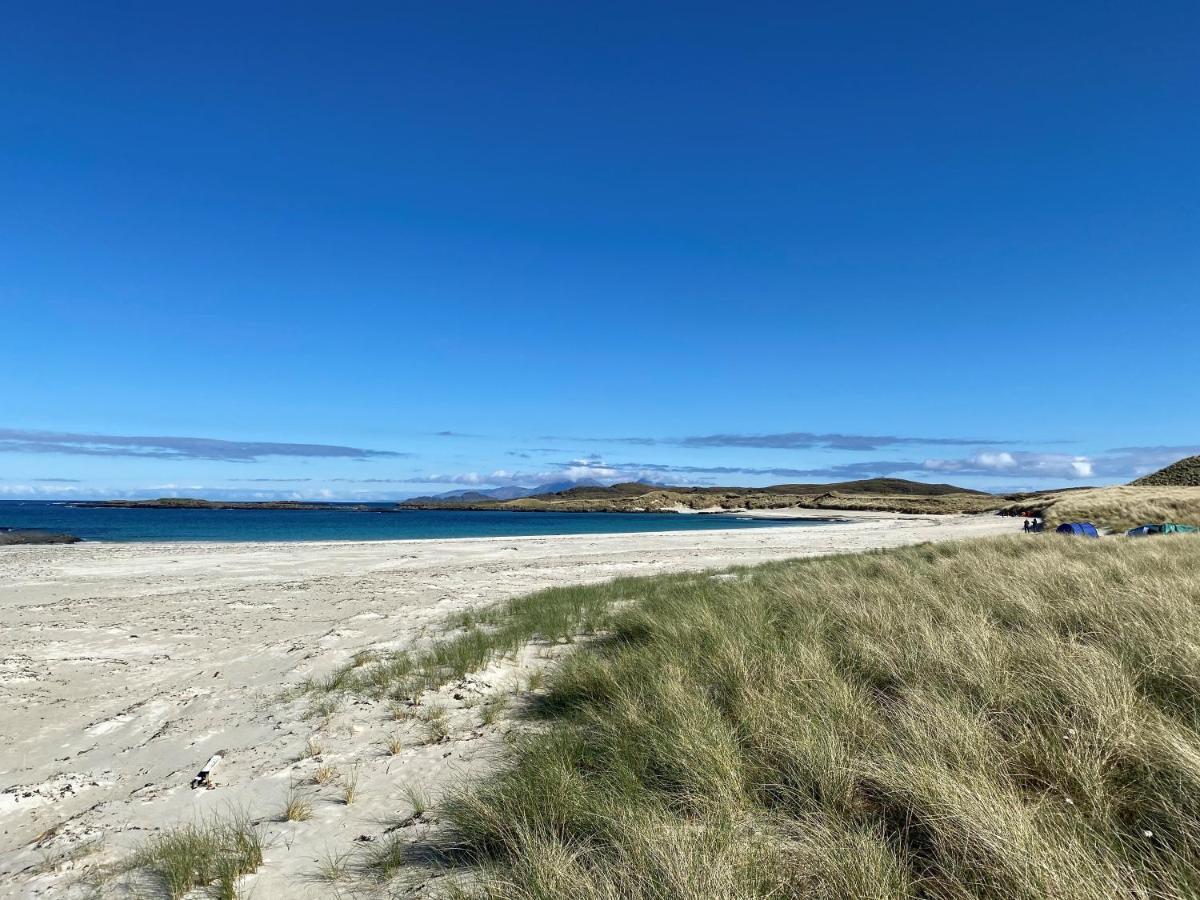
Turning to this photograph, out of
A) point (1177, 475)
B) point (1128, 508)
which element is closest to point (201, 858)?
point (1128, 508)

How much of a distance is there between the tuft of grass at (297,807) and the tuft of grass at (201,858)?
25 cm

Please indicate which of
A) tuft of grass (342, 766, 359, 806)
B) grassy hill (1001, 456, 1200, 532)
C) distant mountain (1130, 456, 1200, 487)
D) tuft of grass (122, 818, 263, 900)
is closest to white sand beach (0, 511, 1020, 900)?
tuft of grass (342, 766, 359, 806)

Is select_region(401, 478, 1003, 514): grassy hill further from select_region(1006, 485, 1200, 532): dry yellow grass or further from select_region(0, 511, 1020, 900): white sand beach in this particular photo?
select_region(0, 511, 1020, 900): white sand beach

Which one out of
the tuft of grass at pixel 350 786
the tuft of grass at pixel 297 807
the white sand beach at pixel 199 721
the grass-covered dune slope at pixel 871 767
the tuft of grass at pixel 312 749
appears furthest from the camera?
the tuft of grass at pixel 312 749

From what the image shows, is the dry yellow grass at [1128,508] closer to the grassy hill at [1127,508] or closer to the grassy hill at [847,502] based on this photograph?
the grassy hill at [1127,508]

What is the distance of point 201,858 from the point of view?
3.71 m

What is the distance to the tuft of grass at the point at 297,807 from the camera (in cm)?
441

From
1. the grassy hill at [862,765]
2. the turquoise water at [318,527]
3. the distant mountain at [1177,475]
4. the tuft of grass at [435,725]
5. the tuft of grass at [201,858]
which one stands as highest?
the distant mountain at [1177,475]

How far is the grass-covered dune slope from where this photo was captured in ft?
9.26

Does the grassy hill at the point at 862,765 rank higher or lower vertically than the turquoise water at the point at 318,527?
higher

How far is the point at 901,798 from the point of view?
11.2ft

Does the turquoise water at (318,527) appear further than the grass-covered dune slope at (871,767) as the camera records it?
Yes

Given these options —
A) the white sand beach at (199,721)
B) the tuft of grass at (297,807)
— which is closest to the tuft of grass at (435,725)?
the white sand beach at (199,721)

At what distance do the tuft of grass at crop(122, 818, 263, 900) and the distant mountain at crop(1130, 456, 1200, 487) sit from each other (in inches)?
2691
